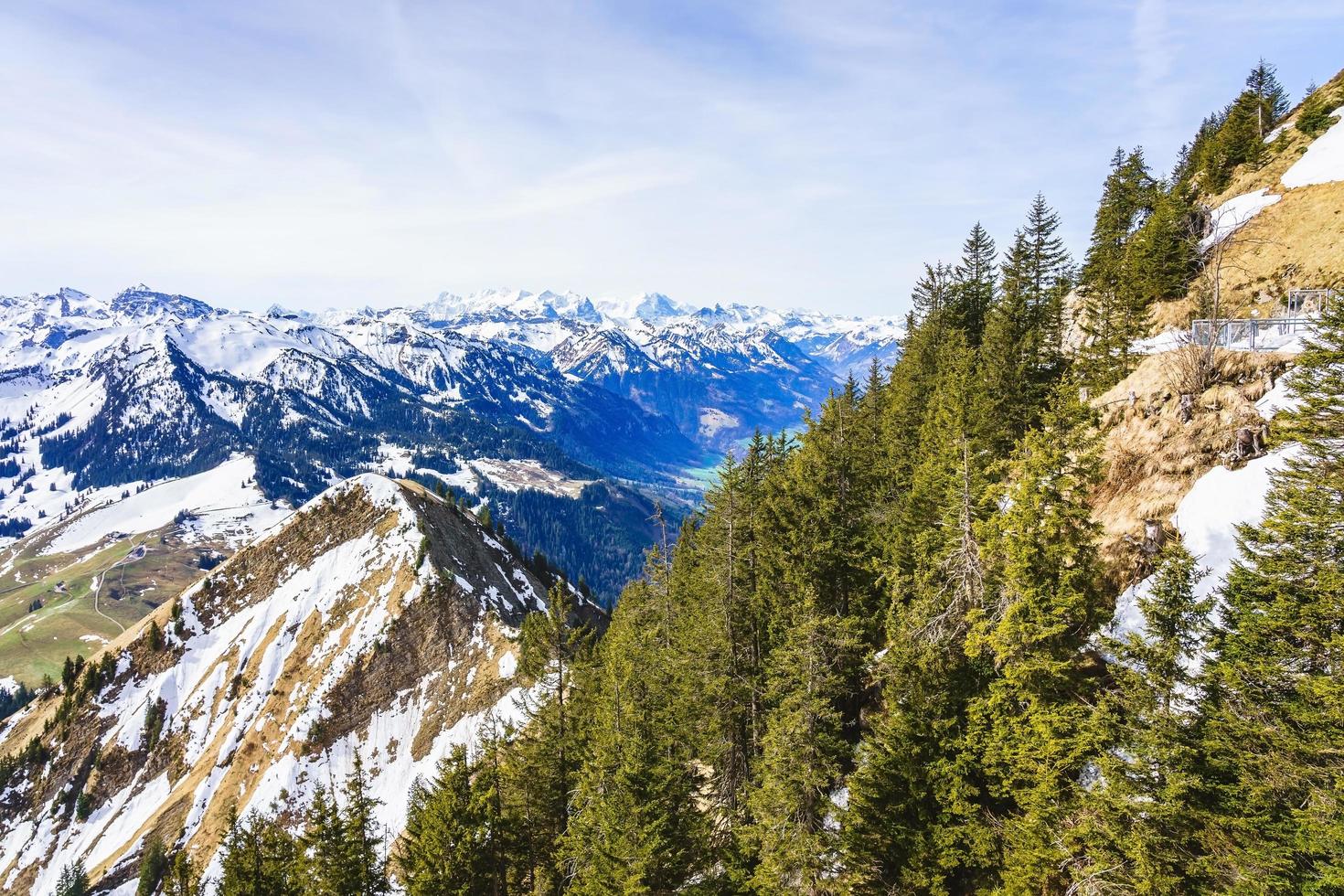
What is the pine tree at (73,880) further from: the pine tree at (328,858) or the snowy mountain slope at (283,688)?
the pine tree at (328,858)

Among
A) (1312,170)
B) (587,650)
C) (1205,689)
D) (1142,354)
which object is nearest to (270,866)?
(587,650)

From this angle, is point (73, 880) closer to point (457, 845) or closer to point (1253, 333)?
point (457, 845)

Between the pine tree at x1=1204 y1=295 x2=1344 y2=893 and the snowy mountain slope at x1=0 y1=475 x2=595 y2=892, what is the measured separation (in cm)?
5974

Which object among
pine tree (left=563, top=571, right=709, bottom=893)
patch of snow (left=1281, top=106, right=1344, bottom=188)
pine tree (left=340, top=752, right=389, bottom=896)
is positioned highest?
patch of snow (left=1281, top=106, right=1344, bottom=188)

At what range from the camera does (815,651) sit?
2489 cm

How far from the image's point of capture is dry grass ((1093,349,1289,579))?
25000 mm

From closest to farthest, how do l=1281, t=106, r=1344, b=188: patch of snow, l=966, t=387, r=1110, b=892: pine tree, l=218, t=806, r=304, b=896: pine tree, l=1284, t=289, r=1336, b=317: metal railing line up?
1. l=966, t=387, r=1110, b=892: pine tree
2. l=1284, t=289, r=1336, b=317: metal railing
3. l=218, t=806, r=304, b=896: pine tree
4. l=1281, t=106, r=1344, b=188: patch of snow

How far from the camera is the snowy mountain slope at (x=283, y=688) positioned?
6969cm

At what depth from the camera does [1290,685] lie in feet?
56.6

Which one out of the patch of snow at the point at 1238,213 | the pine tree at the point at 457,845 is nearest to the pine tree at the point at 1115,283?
the patch of snow at the point at 1238,213

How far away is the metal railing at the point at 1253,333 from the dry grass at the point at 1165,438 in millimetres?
2017

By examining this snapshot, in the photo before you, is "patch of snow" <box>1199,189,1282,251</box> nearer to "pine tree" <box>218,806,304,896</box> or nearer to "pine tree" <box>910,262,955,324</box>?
"pine tree" <box>910,262,955,324</box>

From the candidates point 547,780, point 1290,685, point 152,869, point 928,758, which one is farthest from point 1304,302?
point 152,869

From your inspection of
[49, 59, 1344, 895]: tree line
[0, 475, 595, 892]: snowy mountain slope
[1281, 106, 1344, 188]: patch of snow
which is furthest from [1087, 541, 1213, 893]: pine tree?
[0, 475, 595, 892]: snowy mountain slope
